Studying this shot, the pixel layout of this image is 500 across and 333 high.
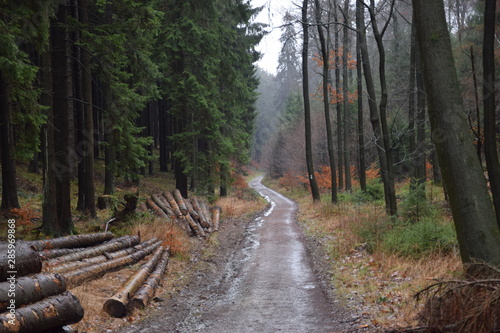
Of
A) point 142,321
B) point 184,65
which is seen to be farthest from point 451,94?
A: point 184,65

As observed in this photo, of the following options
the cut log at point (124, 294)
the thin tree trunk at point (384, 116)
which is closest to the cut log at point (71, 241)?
the cut log at point (124, 294)

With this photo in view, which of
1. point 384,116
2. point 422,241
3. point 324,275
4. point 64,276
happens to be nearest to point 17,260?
point 64,276

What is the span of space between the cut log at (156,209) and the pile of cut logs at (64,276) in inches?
122

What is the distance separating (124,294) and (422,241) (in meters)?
6.59

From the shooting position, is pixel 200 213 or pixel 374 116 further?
pixel 200 213

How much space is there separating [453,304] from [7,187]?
1393 cm

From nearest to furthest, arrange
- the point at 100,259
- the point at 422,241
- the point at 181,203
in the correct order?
the point at 100,259
the point at 422,241
the point at 181,203

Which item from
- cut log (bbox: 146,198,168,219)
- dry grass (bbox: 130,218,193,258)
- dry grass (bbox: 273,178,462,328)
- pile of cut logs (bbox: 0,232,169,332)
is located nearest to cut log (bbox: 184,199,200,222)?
cut log (bbox: 146,198,168,219)

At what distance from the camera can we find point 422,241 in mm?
8938

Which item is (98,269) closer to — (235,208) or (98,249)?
(98,249)

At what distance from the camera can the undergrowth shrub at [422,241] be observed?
28.2 ft

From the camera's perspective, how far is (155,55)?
20.6m

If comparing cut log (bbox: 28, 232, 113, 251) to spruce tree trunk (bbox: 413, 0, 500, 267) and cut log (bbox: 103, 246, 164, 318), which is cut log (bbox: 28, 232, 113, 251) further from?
spruce tree trunk (bbox: 413, 0, 500, 267)

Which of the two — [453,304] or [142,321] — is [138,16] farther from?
[453,304]
